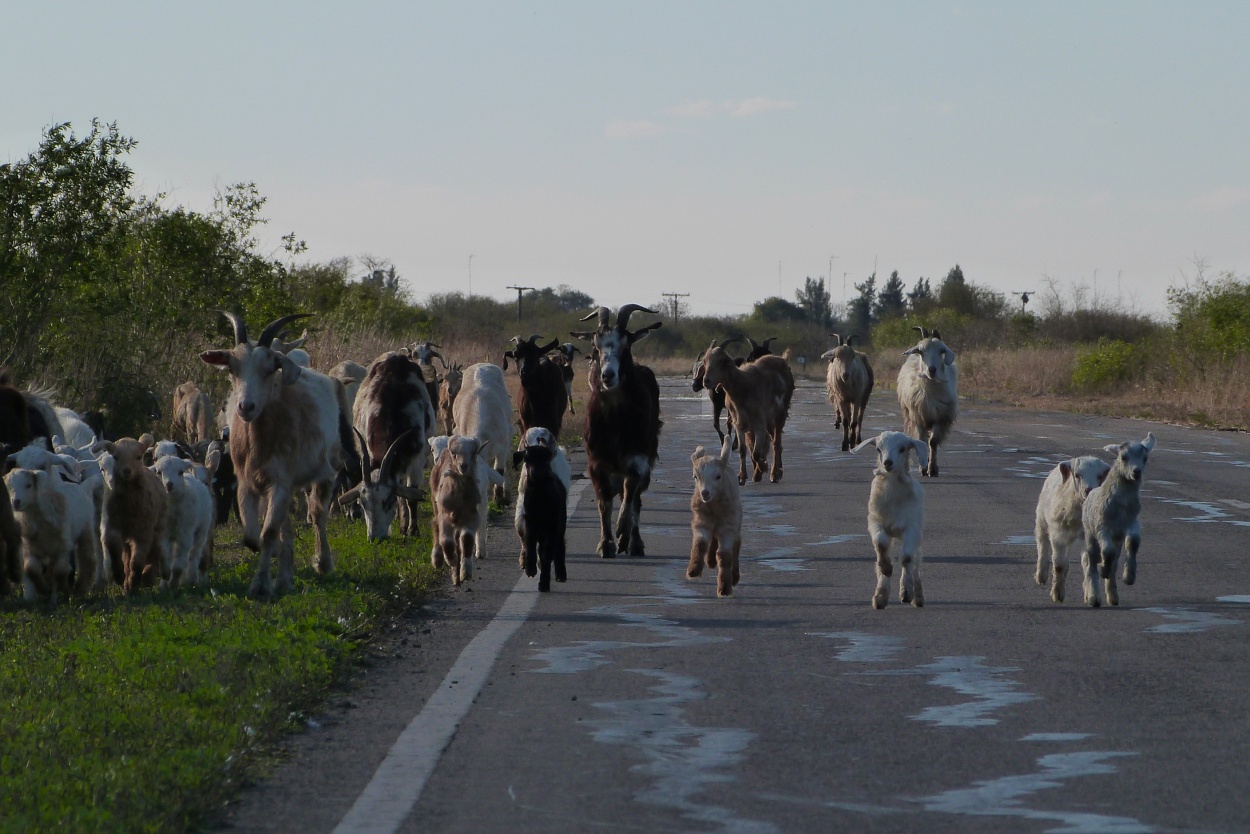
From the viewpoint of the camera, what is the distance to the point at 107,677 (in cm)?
803

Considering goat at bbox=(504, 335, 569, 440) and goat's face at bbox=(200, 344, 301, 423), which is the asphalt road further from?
goat at bbox=(504, 335, 569, 440)

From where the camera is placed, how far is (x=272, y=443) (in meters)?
11.5

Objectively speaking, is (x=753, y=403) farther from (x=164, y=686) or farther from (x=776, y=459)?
(x=164, y=686)

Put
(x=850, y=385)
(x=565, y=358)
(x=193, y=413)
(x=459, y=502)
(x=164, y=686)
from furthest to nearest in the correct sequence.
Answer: (x=850, y=385)
(x=565, y=358)
(x=193, y=413)
(x=459, y=502)
(x=164, y=686)

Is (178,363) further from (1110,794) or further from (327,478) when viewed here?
(1110,794)

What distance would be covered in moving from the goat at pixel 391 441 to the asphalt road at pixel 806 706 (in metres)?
1.46

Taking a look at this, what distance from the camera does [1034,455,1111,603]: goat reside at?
10.6 meters

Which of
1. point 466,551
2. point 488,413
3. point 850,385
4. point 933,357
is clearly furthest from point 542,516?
point 850,385

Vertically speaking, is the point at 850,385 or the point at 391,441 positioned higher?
the point at 850,385

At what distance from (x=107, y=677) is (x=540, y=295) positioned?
441 ft

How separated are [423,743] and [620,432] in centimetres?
731

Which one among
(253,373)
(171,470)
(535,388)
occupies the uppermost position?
(253,373)

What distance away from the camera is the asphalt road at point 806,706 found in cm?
567

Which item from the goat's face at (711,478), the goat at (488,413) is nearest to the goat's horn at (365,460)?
the goat at (488,413)
